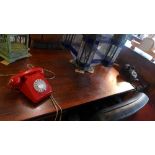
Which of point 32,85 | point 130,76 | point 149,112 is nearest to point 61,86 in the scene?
point 32,85

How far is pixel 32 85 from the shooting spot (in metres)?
0.78

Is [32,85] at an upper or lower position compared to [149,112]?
upper

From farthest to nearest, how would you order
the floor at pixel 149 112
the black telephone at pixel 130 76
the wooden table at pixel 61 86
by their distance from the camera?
the floor at pixel 149 112 → the black telephone at pixel 130 76 → the wooden table at pixel 61 86

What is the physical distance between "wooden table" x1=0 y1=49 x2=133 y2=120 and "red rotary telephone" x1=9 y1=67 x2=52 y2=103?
0.09 ft

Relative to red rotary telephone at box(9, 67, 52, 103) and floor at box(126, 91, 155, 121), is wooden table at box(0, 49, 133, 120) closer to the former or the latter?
red rotary telephone at box(9, 67, 52, 103)

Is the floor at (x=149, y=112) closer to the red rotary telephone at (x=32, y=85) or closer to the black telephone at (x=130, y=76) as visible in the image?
the black telephone at (x=130, y=76)

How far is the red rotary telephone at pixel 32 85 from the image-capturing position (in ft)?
2.45

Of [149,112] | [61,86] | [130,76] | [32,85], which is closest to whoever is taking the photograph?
[32,85]

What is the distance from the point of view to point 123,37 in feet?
3.83

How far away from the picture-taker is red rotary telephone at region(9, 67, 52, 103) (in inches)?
29.4

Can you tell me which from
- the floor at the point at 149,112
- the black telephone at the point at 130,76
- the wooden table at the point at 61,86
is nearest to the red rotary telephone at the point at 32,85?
the wooden table at the point at 61,86

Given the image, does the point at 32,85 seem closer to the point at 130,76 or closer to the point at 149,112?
the point at 130,76

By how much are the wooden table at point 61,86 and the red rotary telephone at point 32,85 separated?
29 mm

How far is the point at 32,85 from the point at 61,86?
179 millimetres
